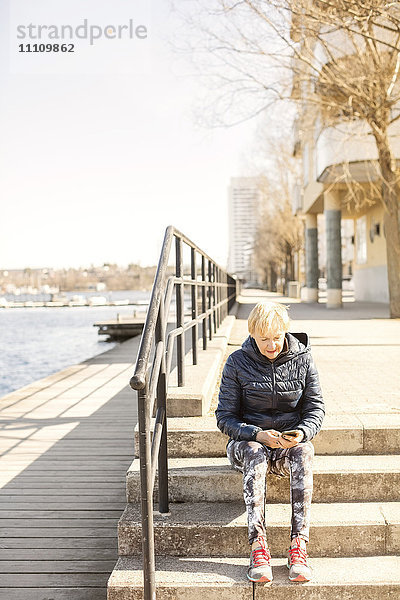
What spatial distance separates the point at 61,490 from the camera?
4.97 metres

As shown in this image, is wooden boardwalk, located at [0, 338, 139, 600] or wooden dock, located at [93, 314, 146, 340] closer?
wooden boardwalk, located at [0, 338, 139, 600]

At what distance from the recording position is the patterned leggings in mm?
3141

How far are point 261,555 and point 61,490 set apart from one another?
2.32 meters

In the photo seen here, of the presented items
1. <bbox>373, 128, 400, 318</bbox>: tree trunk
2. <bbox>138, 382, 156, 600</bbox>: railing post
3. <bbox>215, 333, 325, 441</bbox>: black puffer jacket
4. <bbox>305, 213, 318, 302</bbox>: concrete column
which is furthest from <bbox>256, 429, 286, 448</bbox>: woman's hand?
<bbox>305, 213, 318, 302</bbox>: concrete column

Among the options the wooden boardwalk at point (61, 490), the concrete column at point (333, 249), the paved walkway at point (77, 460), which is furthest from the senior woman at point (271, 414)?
the concrete column at point (333, 249)

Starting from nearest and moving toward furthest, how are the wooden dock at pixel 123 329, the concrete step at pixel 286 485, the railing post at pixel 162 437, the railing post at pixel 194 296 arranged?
1. the railing post at pixel 162 437
2. the concrete step at pixel 286 485
3. the railing post at pixel 194 296
4. the wooden dock at pixel 123 329

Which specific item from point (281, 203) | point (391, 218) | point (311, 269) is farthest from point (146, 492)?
point (281, 203)

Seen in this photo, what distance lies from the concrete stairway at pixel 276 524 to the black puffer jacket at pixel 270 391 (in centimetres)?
37

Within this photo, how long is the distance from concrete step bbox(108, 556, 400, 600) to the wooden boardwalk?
32cm

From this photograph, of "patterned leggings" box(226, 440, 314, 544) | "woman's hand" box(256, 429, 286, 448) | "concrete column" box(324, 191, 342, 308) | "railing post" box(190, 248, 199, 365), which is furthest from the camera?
"concrete column" box(324, 191, 342, 308)

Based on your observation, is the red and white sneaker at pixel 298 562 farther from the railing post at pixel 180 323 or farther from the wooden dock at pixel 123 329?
the wooden dock at pixel 123 329

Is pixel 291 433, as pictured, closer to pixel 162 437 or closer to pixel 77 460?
pixel 162 437

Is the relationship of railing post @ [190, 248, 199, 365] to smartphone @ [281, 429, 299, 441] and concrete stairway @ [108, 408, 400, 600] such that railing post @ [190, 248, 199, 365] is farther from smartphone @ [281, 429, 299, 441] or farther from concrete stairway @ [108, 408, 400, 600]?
smartphone @ [281, 429, 299, 441]

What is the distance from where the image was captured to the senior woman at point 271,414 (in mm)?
3184
